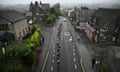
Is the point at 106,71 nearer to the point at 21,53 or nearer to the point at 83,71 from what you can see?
the point at 83,71

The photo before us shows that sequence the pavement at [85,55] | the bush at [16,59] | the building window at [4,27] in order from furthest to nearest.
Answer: the building window at [4,27] → the pavement at [85,55] → the bush at [16,59]

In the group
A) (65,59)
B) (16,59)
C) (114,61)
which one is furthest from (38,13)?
(114,61)

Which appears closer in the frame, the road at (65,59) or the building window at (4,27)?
the road at (65,59)

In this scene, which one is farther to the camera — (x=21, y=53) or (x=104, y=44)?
(x=104, y=44)

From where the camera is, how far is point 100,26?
48.9 m

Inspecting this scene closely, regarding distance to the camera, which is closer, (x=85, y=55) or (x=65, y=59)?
(x=65, y=59)

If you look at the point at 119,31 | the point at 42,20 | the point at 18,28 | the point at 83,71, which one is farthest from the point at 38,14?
the point at 83,71

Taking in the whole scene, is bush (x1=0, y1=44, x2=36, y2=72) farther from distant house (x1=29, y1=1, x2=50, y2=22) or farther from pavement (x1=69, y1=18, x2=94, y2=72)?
distant house (x1=29, y1=1, x2=50, y2=22)

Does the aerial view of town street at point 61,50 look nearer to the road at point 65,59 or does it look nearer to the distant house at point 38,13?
the road at point 65,59

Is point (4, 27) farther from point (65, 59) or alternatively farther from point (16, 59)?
point (16, 59)

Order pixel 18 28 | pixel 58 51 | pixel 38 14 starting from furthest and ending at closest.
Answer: pixel 38 14 < pixel 18 28 < pixel 58 51

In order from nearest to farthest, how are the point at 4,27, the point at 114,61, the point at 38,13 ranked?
1. the point at 114,61
2. the point at 4,27
3. the point at 38,13

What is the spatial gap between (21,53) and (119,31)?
3315 cm

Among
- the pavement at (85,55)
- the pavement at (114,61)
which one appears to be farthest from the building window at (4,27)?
the pavement at (114,61)
